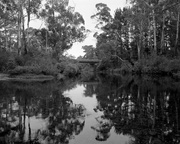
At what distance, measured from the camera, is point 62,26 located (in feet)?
121

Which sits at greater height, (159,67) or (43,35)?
(43,35)

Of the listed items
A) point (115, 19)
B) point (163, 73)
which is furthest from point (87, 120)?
point (115, 19)

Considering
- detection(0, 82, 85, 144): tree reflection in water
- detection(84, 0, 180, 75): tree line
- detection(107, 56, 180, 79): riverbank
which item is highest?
detection(84, 0, 180, 75): tree line

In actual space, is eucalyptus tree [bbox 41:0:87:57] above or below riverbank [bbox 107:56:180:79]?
above

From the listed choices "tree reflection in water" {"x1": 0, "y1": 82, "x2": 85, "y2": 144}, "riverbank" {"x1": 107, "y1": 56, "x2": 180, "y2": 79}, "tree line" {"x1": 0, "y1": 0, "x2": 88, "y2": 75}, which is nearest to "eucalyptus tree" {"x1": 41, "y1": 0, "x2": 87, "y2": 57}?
"tree line" {"x1": 0, "y1": 0, "x2": 88, "y2": 75}

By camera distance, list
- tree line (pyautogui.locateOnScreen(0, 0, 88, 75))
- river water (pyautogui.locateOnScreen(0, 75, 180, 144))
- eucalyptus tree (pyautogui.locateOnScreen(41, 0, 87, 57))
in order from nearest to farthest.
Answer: river water (pyautogui.locateOnScreen(0, 75, 180, 144))
tree line (pyautogui.locateOnScreen(0, 0, 88, 75))
eucalyptus tree (pyautogui.locateOnScreen(41, 0, 87, 57))

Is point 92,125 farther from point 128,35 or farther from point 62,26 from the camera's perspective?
point 128,35

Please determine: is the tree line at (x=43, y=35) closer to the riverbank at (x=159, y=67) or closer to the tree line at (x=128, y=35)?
the tree line at (x=128, y=35)

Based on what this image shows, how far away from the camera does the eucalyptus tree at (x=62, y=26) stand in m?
34.6

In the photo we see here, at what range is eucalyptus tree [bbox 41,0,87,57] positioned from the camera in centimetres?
3462

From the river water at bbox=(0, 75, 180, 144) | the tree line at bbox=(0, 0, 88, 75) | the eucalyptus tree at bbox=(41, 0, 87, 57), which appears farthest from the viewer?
the eucalyptus tree at bbox=(41, 0, 87, 57)

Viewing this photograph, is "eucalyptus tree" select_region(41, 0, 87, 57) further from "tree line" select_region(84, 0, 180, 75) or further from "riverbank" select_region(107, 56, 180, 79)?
"riverbank" select_region(107, 56, 180, 79)

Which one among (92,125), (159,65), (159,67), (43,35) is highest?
(43,35)

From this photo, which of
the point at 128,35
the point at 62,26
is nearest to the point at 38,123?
the point at 62,26
